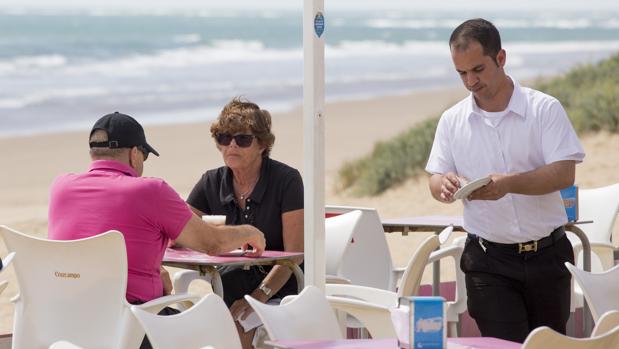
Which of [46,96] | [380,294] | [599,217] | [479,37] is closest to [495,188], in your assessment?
[479,37]

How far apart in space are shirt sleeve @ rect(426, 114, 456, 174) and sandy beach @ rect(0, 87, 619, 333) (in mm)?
4297

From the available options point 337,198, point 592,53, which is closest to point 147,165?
point 337,198

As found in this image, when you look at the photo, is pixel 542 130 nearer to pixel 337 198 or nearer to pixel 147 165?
pixel 337 198

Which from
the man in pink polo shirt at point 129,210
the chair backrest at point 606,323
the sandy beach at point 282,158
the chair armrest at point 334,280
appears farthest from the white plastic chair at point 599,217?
the chair backrest at point 606,323

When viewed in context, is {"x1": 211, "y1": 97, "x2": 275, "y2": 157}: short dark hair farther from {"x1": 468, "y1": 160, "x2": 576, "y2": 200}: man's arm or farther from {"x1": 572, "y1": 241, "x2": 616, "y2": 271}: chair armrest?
{"x1": 572, "y1": 241, "x2": 616, "y2": 271}: chair armrest

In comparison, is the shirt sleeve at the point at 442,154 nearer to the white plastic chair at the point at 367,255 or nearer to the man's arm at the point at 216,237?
the man's arm at the point at 216,237

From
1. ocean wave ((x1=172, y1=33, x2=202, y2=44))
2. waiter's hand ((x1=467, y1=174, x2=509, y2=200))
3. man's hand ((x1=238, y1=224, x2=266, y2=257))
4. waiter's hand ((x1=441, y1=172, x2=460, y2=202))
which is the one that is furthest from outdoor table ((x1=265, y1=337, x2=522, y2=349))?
ocean wave ((x1=172, y1=33, x2=202, y2=44))

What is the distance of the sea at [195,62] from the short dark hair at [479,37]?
13.8m

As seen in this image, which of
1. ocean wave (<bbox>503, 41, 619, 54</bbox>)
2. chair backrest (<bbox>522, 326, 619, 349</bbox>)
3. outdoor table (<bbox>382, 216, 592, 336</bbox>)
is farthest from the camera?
ocean wave (<bbox>503, 41, 619, 54</bbox>)

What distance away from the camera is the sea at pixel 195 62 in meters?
26.6

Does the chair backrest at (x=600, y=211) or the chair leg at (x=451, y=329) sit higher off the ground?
the chair backrest at (x=600, y=211)

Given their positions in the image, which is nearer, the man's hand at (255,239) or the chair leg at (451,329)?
the man's hand at (255,239)

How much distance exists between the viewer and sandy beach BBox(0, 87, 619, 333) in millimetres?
13789

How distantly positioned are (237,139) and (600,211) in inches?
93.8
